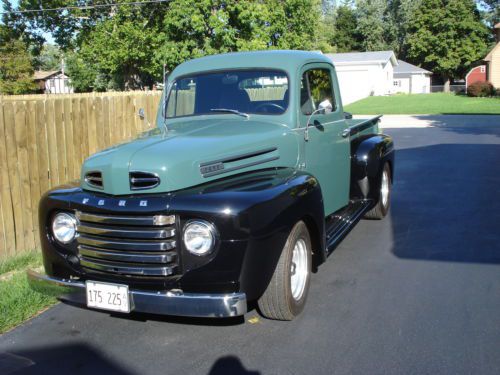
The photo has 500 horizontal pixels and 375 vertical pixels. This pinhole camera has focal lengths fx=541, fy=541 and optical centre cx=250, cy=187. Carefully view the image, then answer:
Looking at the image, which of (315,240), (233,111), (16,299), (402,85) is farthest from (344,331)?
(402,85)

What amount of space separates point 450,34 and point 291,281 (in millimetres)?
69296

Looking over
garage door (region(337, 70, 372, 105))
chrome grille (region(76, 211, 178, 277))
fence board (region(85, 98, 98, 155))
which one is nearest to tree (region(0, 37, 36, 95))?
garage door (region(337, 70, 372, 105))

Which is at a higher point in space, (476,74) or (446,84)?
(476,74)

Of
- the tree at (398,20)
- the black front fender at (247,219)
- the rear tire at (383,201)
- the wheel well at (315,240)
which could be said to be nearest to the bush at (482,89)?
the tree at (398,20)

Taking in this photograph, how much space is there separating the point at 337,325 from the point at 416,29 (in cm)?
7336

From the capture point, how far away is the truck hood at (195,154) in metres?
3.72

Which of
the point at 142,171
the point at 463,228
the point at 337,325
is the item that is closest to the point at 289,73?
the point at 142,171

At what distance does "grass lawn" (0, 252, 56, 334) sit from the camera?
14.5ft

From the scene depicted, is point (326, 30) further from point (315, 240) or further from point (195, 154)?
point (195, 154)

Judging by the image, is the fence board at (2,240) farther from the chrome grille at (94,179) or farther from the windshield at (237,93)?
the chrome grille at (94,179)

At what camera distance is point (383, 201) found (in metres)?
7.22

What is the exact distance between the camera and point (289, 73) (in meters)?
4.98

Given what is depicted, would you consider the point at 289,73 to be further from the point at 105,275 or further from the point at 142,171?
the point at 105,275

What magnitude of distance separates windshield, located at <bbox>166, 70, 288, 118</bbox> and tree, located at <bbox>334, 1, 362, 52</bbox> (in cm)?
7538
